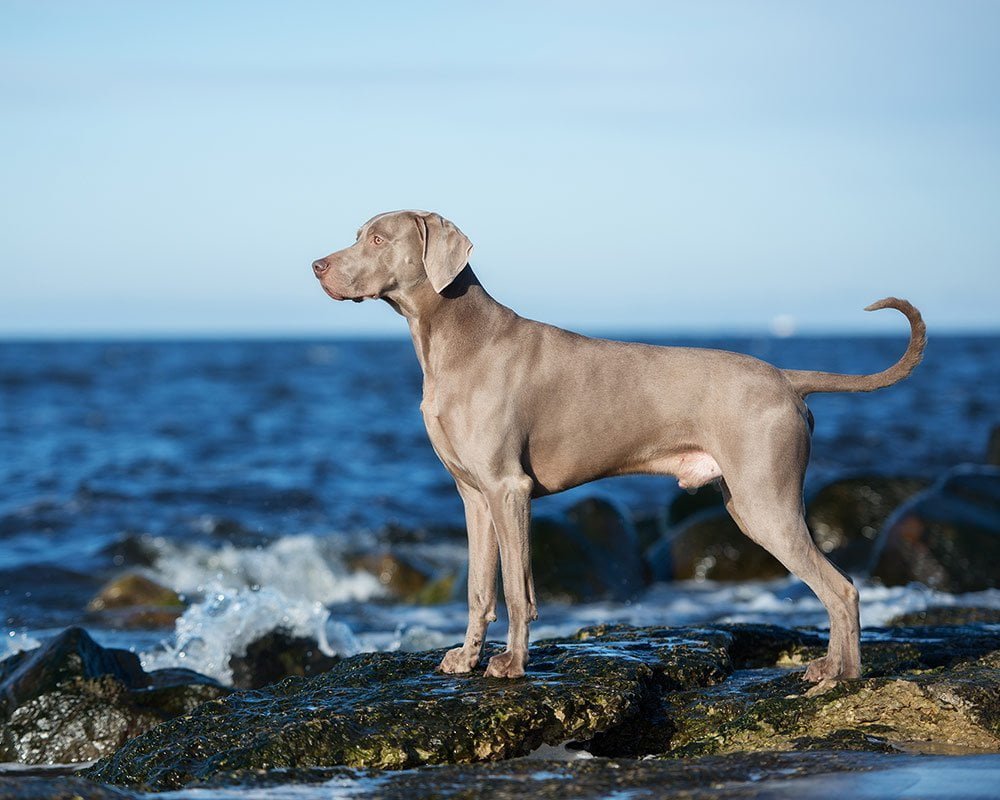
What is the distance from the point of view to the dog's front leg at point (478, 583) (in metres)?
6.64

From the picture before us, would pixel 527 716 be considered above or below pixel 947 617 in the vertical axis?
above

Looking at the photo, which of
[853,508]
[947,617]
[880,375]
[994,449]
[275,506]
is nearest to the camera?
[880,375]

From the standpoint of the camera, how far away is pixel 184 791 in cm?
479

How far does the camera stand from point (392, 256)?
259 inches

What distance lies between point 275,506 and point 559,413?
602 inches

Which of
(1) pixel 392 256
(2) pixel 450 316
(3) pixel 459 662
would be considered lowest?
(3) pixel 459 662

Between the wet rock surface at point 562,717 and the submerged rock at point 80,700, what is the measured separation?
1771 millimetres

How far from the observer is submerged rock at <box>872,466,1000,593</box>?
13367 millimetres

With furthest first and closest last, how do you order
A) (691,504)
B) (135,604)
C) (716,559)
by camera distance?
(691,504)
(716,559)
(135,604)

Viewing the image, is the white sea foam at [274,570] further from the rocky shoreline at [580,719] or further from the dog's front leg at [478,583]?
the dog's front leg at [478,583]

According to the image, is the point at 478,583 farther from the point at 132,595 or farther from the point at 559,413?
the point at 132,595

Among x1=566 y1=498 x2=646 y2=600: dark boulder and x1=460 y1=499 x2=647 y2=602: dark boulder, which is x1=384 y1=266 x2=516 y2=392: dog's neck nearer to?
x1=460 y1=499 x2=647 y2=602: dark boulder

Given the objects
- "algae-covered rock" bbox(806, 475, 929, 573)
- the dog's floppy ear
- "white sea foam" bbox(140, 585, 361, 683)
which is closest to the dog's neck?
the dog's floppy ear

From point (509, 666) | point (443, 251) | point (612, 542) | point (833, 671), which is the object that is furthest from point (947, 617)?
point (443, 251)
